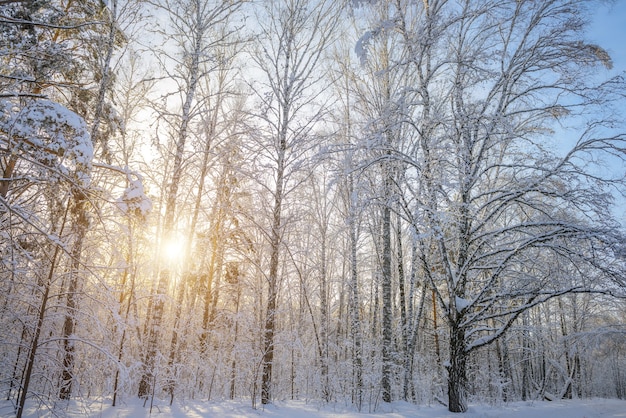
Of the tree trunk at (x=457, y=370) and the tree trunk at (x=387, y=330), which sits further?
the tree trunk at (x=387, y=330)

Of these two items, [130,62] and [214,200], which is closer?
[130,62]

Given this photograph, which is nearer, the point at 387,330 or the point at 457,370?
the point at 457,370

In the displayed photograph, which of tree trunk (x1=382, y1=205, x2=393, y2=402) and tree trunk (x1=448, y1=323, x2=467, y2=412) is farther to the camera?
tree trunk (x1=382, y1=205, x2=393, y2=402)

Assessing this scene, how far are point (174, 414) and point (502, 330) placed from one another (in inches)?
273

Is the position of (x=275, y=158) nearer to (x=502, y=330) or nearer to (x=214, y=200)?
(x=214, y=200)

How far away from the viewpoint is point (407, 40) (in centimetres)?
853

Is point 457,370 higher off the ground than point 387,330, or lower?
lower

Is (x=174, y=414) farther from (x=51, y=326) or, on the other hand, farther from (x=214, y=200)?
(x=214, y=200)

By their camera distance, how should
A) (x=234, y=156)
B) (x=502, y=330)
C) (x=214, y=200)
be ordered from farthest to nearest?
(x=214, y=200) < (x=234, y=156) < (x=502, y=330)

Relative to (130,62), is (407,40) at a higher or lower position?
lower

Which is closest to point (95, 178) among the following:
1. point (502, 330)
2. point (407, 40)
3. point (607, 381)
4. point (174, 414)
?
point (174, 414)

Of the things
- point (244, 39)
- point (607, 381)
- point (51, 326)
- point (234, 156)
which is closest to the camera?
point (51, 326)

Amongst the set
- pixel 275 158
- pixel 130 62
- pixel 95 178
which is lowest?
pixel 95 178

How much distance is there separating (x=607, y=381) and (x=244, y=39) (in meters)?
51.5
